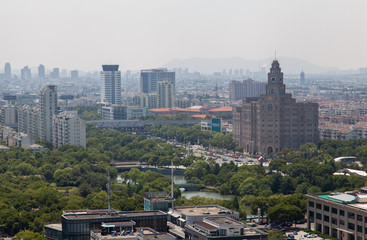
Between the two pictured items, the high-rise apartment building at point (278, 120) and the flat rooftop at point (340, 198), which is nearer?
the flat rooftop at point (340, 198)

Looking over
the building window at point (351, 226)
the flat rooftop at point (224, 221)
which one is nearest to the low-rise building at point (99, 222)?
the flat rooftop at point (224, 221)

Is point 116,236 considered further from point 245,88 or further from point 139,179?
point 245,88

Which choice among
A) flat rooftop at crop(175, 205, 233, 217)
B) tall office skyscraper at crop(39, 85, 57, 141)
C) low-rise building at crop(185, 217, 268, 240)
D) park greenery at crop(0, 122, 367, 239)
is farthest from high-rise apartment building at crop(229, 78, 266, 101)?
low-rise building at crop(185, 217, 268, 240)

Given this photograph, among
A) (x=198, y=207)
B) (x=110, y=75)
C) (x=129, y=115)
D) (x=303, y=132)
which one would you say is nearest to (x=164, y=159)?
(x=303, y=132)

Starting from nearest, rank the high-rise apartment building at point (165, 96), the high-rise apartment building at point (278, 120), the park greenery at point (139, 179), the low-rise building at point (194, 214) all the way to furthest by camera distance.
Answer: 1. the low-rise building at point (194, 214)
2. the park greenery at point (139, 179)
3. the high-rise apartment building at point (278, 120)
4. the high-rise apartment building at point (165, 96)

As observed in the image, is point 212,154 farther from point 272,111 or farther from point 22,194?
point 22,194

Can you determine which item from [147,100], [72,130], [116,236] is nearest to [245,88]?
[147,100]

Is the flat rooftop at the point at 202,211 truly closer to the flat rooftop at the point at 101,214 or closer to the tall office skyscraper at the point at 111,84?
the flat rooftop at the point at 101,214
